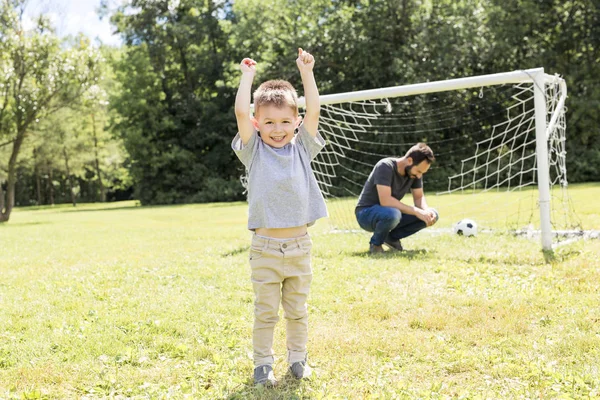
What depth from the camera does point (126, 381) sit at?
3.24m

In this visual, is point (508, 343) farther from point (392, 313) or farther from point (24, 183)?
point (24, 183)

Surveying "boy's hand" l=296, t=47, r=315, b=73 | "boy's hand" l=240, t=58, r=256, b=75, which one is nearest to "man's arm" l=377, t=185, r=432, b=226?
"boy's hand" l=296, t=47, r=315, b=73

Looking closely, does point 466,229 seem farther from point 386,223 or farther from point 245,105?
point 245,105

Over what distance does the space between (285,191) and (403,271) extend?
3.14 meters

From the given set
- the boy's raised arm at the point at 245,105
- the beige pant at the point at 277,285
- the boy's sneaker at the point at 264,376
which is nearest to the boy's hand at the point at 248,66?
the boy's raised arm at the point at 245,105

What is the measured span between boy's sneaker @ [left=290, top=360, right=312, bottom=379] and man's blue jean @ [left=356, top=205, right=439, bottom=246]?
413 centimetres

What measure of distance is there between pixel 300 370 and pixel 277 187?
101 cm

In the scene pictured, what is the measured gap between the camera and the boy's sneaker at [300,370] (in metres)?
3.26

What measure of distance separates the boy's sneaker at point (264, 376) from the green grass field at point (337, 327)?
0.19 ft

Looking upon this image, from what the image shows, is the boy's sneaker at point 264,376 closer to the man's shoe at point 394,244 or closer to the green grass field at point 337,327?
the green grass field at point 337,327

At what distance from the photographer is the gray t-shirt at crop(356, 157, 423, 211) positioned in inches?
289

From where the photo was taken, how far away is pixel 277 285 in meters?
3.32

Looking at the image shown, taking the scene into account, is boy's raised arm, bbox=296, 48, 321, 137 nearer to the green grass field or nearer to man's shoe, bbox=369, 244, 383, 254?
the green grass field

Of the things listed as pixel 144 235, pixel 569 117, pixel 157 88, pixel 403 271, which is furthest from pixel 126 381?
pixel 157 88
